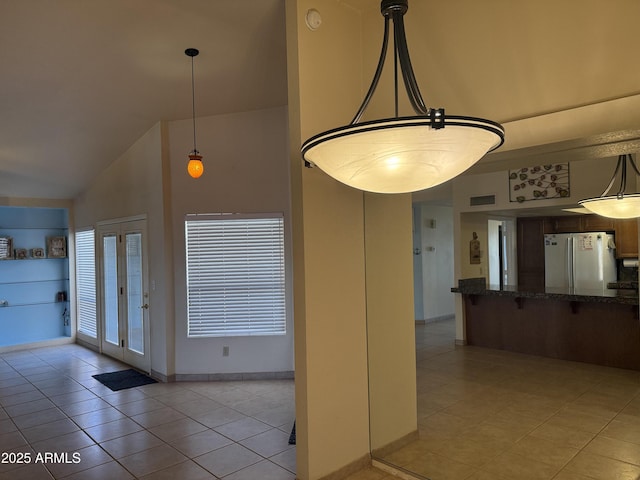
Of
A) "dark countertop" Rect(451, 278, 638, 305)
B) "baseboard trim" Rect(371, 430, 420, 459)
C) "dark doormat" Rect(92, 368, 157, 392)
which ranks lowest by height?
"dark doormat" Rect(92, 368, 157, 392)

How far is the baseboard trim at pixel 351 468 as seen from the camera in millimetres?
2768

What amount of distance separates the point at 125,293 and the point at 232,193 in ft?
7.47

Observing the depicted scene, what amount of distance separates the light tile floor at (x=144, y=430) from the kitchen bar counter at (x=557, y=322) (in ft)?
6.15

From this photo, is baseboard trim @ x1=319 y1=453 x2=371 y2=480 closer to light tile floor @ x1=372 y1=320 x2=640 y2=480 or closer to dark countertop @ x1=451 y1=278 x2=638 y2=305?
light tile floor @ x1=372 y1=320 x2=640 y2=480

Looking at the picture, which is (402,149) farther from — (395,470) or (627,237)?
(395,470)

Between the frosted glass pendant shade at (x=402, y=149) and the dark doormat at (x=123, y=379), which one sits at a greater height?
the frosted glass pendant shade at (x=402, y=149)

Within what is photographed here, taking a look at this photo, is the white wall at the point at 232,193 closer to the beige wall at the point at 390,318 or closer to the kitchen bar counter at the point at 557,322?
the beige wall at the point at 390,318

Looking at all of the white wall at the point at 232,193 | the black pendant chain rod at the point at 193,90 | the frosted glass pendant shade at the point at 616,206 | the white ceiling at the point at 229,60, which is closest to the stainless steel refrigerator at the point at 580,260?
the frosted glass pendant shade at the point at 616,206

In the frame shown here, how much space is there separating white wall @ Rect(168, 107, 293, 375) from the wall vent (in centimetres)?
234

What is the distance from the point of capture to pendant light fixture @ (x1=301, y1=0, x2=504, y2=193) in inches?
49.9

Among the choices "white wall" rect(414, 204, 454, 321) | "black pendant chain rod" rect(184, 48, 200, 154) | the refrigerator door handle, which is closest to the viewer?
the refrigerator door handle

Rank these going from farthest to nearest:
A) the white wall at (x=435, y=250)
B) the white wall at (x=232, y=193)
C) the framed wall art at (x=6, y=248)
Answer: the framed wall art at (x=6, y=248), the white wall at (x=232, y=193), the white wall at (x=435, y=250)

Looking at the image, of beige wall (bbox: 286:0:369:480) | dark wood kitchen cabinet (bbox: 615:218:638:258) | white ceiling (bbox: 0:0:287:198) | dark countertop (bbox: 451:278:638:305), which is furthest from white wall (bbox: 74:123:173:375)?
dark wood kitchen cabinet (bbox: 615:218:638:258)

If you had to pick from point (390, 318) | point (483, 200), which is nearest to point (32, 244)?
point (390, 318)
